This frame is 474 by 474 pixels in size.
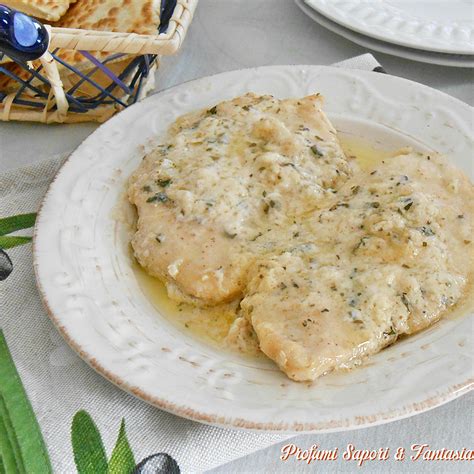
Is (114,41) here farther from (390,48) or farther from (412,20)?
(412,20)

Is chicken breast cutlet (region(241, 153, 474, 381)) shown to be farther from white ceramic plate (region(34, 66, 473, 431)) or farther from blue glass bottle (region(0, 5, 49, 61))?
blue glass bottle (region(0, 5, 49, 61))

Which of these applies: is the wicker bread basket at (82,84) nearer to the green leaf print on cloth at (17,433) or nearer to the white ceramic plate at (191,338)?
the white ceramic plate at (191,338)

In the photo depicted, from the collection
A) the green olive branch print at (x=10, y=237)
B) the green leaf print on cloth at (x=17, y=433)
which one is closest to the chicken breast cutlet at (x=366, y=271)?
the green leaf print on cloth at (x=17, y=433)

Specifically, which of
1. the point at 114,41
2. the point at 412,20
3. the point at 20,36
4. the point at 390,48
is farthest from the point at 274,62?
the point at 20,36

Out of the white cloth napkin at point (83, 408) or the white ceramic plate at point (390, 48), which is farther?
the white ceramic plate at point (390, 48)

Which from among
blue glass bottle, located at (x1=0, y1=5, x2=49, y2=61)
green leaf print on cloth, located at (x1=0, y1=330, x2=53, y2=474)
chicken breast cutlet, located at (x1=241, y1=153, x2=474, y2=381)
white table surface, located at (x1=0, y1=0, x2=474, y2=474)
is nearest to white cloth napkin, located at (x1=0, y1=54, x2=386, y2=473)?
green leaf print on cloth, located at (x1=0, y1=330, x2=53, y2=474)

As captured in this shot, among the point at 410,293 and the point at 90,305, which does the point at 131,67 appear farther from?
the point at 410,293
